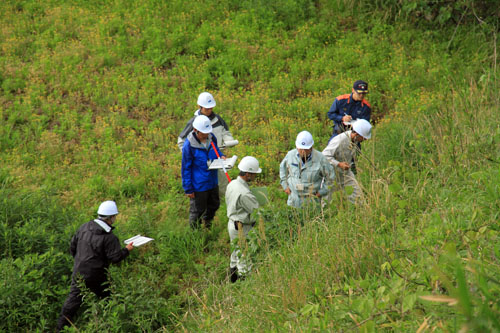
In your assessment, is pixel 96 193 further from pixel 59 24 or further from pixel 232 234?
pixel 59 24

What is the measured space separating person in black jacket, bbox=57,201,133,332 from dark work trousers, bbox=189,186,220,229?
1458mm

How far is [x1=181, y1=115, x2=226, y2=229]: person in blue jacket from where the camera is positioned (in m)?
6.89

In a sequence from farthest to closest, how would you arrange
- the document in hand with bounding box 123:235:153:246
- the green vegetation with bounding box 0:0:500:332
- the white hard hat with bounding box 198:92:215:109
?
the white hard hat with bounding box 198:92:215:109
the document in hand with bounding box 123:235:153:246
the green vegetation with bounding box 0:0:500:332

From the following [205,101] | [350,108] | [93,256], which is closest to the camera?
[93,256]

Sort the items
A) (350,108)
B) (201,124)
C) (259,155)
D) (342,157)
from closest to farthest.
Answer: (342,157) → (201,124) → (350,108) → (259,155)

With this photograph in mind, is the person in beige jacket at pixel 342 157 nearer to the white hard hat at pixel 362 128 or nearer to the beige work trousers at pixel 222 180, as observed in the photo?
the white hard hat at pixel 362 128

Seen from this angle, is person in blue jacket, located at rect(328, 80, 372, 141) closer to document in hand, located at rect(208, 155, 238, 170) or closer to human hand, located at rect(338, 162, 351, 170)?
human hand, located at rect(338, 162, 351, 170)

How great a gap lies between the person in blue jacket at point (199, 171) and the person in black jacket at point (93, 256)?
1356mm

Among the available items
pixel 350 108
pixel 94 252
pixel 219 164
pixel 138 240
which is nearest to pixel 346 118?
pixel 350 108

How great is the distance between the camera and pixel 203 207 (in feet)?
23.9

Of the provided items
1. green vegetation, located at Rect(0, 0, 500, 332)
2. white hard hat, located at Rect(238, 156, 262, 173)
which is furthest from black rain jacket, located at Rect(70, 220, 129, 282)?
white hard hat, located at Rect(238, 156, 262, 173)

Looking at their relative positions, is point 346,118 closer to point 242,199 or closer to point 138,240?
point 242,199

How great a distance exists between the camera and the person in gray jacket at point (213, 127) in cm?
747

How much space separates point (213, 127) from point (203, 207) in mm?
1355
